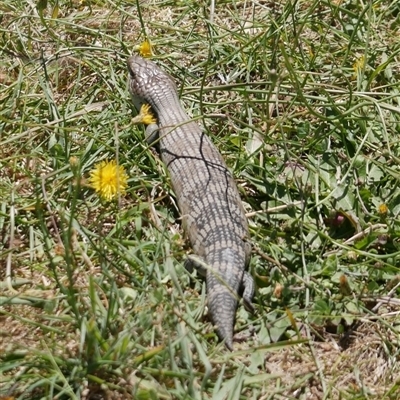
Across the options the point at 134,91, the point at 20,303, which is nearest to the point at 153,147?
the point at 134,91

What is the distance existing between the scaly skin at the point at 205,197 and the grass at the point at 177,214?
0.07 meters

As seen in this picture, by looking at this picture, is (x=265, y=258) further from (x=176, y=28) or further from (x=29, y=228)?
(x=176, y=28)

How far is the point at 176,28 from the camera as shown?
15.6 ft

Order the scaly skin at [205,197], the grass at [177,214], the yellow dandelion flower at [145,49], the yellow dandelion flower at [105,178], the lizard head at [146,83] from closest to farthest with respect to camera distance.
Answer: the grass at [177,214] < the scaly skin at [205,197] < the yellow dandelion flower at [105,178] < the lizard head at [146,83] < the yellow dandelion flower at [145,49]

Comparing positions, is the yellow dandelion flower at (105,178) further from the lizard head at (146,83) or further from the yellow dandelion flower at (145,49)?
the yellow dandelion flower at (145,49)

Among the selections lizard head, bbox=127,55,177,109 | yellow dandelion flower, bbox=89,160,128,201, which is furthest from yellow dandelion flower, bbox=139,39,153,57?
yellow dandelion flower, bbox=89,160,128,201

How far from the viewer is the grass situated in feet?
9.63

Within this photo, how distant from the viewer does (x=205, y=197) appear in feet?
12.2

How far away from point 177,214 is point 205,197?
202mm

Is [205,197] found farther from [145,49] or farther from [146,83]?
[145,49]

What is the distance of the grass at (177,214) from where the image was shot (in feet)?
9.63

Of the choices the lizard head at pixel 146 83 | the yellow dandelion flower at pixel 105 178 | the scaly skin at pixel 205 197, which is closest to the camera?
the scaly skin at pixel 205 197

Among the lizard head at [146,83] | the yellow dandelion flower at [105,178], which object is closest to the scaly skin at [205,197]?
the lizard head at [146,83]

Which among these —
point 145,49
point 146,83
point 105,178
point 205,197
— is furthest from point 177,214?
point 145,49
